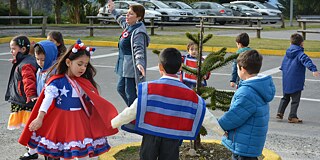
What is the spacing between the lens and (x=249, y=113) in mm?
5129

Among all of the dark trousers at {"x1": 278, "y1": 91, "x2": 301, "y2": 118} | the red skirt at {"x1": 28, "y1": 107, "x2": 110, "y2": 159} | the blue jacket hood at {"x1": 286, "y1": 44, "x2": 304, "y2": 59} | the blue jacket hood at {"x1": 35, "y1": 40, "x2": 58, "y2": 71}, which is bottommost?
the dark trousers at {"x1": 278, "y1": 91, "x2": 301, "y2": 118}

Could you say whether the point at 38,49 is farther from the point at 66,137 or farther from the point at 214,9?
the point at 214,9

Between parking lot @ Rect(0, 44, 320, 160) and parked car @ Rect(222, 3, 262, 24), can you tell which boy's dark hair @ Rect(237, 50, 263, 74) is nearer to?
parking lot @ Rect(0, 44, 320, 160)

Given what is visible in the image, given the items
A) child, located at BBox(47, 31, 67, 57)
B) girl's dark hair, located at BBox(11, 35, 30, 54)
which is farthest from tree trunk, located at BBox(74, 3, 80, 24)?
girl's dark hair, located at BBox(11, 35, 30, 54)

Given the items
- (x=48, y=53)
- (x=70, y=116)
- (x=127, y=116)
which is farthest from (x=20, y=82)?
(x=127, y=116)

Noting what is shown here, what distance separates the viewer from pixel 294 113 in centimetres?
955

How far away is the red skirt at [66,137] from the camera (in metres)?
5.49

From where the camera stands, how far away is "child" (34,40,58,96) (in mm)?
6586

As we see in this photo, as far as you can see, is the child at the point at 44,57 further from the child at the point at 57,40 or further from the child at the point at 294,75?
the child at the point at 294,75

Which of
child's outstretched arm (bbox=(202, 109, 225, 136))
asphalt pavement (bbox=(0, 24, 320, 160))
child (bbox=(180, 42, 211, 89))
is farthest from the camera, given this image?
child (bbox=(180, 42, 211, 89))

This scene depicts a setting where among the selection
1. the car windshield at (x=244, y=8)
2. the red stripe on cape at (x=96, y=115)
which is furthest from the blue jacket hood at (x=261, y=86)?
the car windshield at (x=244, y=8)

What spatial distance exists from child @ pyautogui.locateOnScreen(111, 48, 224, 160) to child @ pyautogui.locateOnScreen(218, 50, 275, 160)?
175 millimetres

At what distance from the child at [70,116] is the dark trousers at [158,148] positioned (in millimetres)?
565

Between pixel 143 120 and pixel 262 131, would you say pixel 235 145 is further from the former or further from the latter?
pixel 143 120
